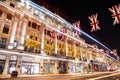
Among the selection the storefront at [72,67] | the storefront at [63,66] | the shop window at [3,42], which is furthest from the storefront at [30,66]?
the storefront at [72,67]

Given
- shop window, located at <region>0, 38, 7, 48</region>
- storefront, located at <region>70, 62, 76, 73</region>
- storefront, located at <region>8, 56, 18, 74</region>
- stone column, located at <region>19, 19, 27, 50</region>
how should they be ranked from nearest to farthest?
shop window, located at <region>0, 38, 7, 48</region>, storefront, located at <region>8, 56, 18, 74</region>, stone column, located at <region>19, 19, 27, 50</region>, storefront, located at <region>70, 62, 76, 73</region>

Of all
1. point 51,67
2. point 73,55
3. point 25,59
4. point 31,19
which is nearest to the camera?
point 25,59

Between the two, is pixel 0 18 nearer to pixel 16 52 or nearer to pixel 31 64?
pixel 16 52

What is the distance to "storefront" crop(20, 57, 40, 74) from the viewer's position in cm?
2698

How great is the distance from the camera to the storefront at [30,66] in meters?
27.0

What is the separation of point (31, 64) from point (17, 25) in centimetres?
886

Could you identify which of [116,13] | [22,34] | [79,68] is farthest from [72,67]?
[116,13]

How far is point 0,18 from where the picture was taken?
976 inches

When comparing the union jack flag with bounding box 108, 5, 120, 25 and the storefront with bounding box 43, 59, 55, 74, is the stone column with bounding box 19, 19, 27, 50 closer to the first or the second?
the storefront with bounding box 43, 59, 55, 74

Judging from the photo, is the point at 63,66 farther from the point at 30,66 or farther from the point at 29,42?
the point at 29,42

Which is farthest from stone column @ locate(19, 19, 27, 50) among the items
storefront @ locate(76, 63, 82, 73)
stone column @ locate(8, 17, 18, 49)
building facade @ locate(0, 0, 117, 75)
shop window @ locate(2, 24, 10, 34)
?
storefront @ locate(76, 63, 82, 73)

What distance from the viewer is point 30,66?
28562 mm

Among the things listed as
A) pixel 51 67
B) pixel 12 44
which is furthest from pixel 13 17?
pixel 51 67

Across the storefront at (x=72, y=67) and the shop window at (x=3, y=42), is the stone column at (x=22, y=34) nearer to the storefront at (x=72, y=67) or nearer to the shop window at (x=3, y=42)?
the shop window at (x=3, y=42)
